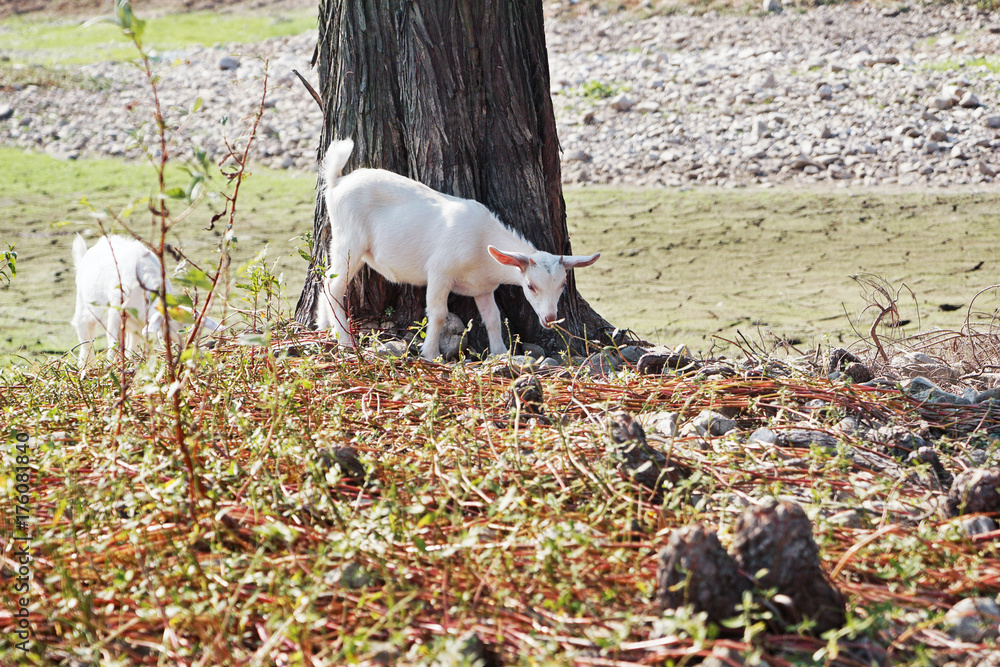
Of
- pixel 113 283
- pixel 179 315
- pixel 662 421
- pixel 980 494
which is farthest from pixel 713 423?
pixel 113 283

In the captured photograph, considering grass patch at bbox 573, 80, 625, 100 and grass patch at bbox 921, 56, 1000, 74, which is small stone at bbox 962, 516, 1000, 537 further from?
grass patch at bbox 921, 56, 1000, 74

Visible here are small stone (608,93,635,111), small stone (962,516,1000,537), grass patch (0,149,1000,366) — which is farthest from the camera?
small stone (608,93,635,111)

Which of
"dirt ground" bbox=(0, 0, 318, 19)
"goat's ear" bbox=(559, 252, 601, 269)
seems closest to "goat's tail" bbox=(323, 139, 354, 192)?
"goat's ear" bbox=(559, 252, 601, 269)

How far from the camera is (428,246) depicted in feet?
14.0

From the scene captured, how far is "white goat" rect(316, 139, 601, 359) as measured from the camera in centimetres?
420

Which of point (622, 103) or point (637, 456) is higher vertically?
point (622, 103)

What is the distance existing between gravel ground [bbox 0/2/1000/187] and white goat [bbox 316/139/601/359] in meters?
3.39

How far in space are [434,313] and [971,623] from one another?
2.93 meters

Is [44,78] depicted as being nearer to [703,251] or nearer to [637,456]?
[703,251]

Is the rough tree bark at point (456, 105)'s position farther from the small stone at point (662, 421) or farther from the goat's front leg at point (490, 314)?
the small stone at point (662, 421)

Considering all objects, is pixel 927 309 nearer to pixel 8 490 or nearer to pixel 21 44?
pixel 8 490

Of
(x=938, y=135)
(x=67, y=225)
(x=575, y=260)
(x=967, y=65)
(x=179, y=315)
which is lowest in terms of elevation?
(x=575, y=260)

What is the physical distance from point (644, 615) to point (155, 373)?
4.78 feet

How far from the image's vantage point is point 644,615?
183cm
